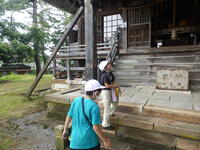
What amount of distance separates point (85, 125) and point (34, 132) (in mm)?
2648

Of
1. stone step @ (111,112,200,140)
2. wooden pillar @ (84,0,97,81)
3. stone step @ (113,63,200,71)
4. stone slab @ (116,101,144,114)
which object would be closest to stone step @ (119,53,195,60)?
stone step @ (113,63,200,71)

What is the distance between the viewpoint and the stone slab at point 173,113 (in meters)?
2.58

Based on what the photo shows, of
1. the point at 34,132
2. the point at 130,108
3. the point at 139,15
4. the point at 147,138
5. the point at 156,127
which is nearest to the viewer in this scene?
the point at 156,127

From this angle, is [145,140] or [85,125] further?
[145,140]

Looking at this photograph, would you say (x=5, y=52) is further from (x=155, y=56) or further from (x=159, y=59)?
(x=159, y=59)

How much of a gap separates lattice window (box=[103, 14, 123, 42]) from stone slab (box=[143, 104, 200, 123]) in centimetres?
745

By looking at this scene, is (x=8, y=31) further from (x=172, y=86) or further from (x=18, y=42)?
(x=172, y=86)

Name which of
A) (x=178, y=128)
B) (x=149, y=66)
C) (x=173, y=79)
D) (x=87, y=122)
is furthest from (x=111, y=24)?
(x=87, y=122)

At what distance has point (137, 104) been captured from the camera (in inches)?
127

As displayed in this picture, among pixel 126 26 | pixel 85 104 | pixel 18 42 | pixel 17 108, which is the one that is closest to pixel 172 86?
pixel 85 104

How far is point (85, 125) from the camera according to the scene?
1747mm

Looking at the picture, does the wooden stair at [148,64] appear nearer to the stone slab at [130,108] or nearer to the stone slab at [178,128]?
the stone slab at [130,108]

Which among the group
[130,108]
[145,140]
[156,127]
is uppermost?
[130,108]

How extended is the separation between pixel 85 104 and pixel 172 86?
3.84 m
